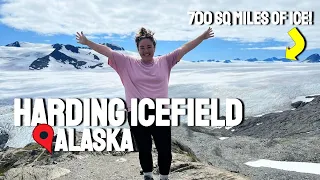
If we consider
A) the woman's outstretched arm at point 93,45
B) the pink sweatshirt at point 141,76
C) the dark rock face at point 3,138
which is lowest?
the dark rock face at point 3,138

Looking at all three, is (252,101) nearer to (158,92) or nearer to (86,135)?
(86,135)

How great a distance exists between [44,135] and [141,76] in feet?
28.5

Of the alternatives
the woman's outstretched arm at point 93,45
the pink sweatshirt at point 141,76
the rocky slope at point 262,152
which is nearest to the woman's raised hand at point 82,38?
the woman's outstretched arm at point 93,45

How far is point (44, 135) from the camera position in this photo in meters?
12.6

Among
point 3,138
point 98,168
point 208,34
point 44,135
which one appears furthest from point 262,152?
point 3,138

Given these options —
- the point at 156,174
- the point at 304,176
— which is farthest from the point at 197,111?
the point at 304,176

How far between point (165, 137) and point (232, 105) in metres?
2.75

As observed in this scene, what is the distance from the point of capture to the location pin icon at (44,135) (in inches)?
403

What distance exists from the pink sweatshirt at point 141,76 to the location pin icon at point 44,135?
18.1ft

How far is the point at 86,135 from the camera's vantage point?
1124 cm

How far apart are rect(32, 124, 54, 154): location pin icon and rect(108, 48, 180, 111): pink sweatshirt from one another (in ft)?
18.1

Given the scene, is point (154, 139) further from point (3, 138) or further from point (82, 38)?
point (3, 138)

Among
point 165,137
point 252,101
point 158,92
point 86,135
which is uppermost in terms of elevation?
point 158,92

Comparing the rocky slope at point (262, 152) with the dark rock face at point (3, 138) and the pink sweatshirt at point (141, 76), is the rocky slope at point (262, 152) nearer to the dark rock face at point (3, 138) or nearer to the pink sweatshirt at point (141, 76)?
the pink sweatshirt at point (141, 76)
